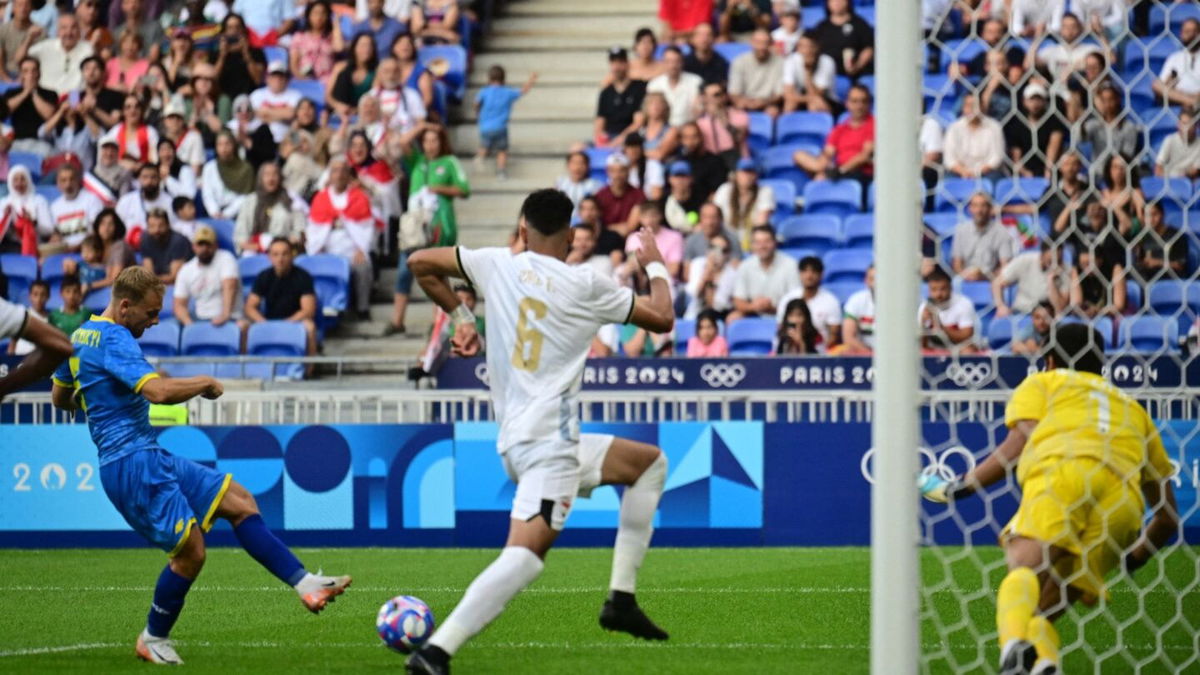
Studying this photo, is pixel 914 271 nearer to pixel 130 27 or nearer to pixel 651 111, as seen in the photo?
pixel 651 111

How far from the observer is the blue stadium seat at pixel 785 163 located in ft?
58.3

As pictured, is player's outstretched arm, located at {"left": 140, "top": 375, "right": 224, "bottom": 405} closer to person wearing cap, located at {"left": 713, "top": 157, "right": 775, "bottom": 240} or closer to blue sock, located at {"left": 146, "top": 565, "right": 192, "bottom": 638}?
blue sock, located at {"left": 146, "top": 565, "right": 192, "bottom": 638}

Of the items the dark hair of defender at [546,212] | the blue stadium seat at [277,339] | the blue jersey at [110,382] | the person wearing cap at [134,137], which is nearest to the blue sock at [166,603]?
the blue jersey at [110,382]

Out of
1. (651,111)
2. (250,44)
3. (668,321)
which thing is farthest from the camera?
(250,44)

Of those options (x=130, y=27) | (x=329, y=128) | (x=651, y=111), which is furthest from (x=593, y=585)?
(x=130, y=27)

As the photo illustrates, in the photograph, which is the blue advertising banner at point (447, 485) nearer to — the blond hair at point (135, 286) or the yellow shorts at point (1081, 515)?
the blond hair at point (135, 286)

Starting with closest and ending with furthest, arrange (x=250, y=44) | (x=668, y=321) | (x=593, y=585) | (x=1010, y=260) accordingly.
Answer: (x=668, y=321) < (x=593, y=585) < (x=1010, y=260) < (x=250, y=44)

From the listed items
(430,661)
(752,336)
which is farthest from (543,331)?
(752,336)

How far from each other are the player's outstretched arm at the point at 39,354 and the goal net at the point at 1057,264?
413 centimetres

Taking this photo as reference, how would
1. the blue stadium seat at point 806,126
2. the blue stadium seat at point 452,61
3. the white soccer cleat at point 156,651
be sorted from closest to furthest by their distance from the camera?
1. the white soccer cleat at point 156,651
2. the blue stadium seat at point 806,126
3. the blue stadium seat at point 452,61

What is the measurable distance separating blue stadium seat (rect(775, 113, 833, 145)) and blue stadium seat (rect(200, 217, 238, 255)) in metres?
5.88

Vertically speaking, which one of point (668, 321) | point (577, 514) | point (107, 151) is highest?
point (107, 151)

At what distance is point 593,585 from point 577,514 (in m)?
3.19

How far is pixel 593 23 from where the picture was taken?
21547 mm
